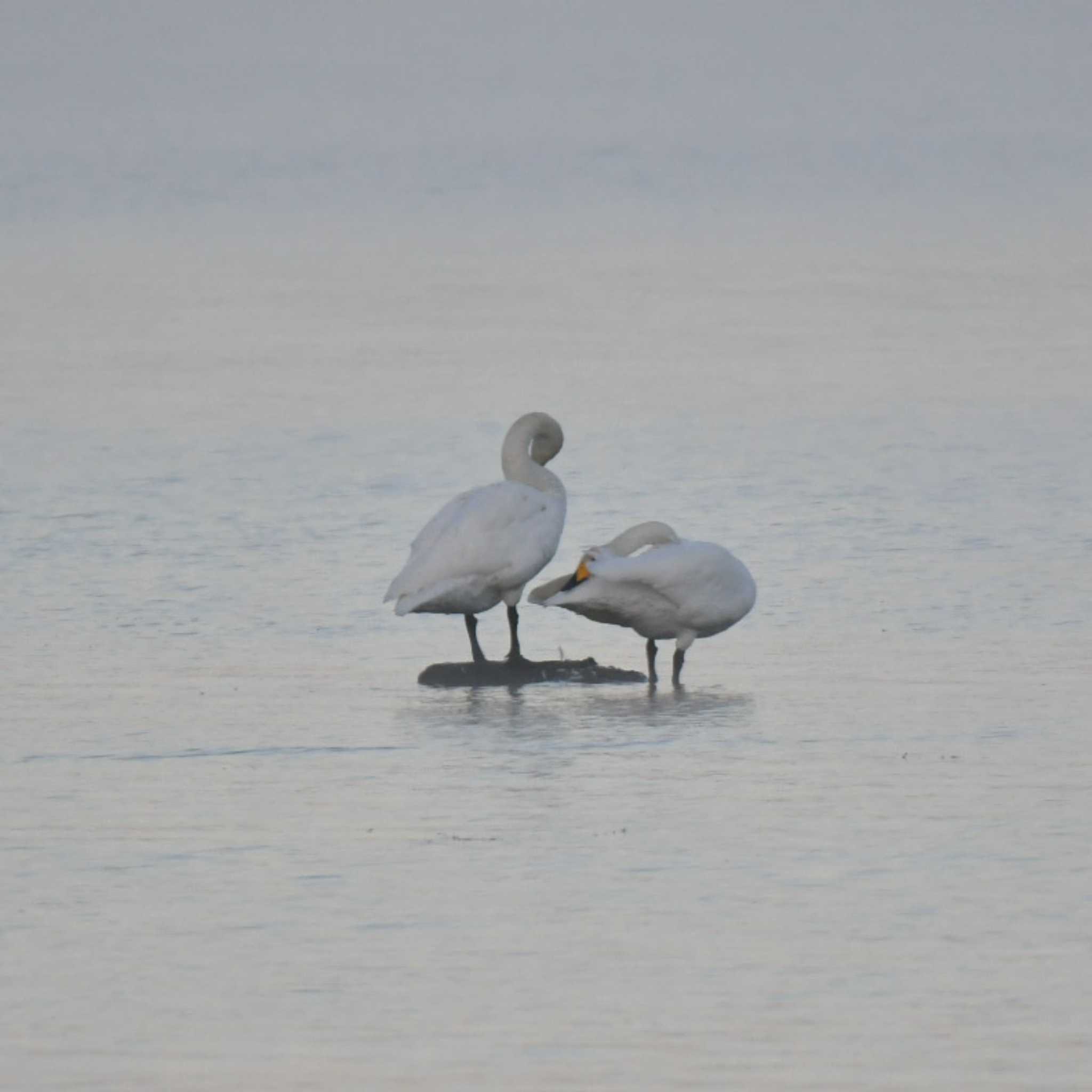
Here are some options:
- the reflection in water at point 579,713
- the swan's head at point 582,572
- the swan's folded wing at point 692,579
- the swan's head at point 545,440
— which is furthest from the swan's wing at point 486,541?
the swan's head at point 545,440

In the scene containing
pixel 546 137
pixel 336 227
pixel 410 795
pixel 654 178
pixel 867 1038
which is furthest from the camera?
pixel 546 137

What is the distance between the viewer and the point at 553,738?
8883 millimetres

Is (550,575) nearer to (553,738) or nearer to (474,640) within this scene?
(474,640)

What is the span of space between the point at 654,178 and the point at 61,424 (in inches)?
449

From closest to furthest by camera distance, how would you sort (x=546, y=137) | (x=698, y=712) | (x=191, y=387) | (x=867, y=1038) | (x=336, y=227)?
(x=867, y=1038) < (x=698, y=712) < (x=191, y=387) < (x=336, y=227) < (x=546, y=137)

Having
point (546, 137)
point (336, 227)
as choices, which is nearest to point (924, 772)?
point (336, 227)

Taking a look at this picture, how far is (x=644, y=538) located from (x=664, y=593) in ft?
1.66

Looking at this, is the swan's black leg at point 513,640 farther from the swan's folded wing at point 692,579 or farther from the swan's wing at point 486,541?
the swan's folded wing at point 692,579

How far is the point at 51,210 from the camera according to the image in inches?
1033

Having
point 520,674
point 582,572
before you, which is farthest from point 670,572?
point 520,674

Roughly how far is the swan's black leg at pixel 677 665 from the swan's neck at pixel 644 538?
0.51m

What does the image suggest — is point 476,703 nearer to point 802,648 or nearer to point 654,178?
point 802,648

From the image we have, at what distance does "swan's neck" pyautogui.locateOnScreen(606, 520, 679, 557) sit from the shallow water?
49 centimetres

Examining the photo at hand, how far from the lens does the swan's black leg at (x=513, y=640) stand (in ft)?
35.1
